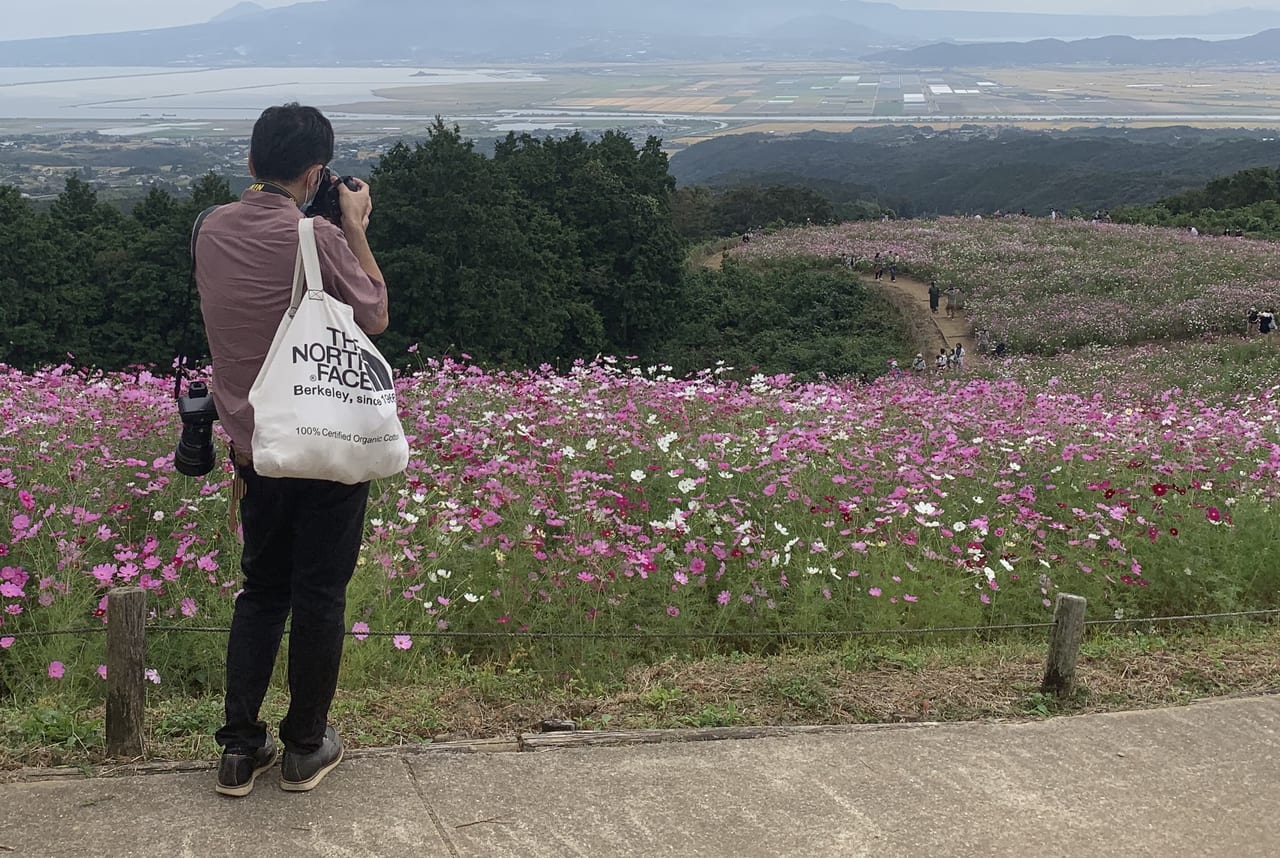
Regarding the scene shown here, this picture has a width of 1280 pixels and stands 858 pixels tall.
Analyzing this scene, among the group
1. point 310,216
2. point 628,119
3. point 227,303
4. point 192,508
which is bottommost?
point 192,508

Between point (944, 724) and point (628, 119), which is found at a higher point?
point (628, 119)

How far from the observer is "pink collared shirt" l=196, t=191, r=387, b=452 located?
290 cm

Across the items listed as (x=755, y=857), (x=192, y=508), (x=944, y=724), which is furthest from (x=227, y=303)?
(x=944, y=724)

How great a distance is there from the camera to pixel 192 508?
5.29m

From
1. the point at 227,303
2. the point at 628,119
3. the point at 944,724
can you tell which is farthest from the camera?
the point at 628,119

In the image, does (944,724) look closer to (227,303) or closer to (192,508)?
(227,303)

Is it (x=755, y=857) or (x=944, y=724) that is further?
(x=944, y=724)

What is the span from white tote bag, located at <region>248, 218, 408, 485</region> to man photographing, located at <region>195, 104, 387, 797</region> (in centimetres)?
8

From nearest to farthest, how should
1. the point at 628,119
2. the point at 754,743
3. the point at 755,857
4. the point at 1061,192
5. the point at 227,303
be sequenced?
the point at 227,303 < the point at 755,857 < the point at 754,743 < the point at 1061,192 < the point at 628,119

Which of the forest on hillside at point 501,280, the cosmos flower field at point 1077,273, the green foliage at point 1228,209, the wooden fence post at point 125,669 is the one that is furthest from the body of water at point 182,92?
the wooden fence post at point 125,669

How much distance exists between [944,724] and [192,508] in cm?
370

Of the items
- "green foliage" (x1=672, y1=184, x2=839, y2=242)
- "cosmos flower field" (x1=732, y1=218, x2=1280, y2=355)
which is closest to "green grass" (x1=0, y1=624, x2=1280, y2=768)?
"cosmos flower field" (x1=732, y1=218, x2=1280, y2=355)

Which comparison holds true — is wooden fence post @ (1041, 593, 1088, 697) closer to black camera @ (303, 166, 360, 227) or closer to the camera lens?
black camera @ (303, 166, 360, 227)

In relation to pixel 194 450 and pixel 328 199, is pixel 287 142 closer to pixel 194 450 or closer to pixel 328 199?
pixel 328 199
